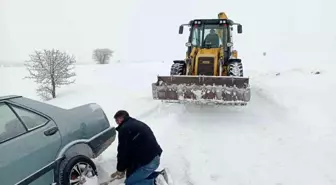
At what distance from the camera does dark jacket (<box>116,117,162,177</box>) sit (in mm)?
4285

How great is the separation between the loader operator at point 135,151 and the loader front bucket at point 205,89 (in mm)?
4278

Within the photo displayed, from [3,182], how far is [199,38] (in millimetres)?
8279

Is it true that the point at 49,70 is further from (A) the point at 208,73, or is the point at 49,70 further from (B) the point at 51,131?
(B) the point at 51,131

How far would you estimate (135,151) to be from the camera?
14.2 ft

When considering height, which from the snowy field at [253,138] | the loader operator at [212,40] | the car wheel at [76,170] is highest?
the loader operator at [212,40]

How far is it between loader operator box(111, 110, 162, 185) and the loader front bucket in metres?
4.28

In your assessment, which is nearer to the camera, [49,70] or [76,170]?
[76,170]

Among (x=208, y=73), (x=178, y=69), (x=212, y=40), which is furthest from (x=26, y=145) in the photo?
(x=212, y=40)

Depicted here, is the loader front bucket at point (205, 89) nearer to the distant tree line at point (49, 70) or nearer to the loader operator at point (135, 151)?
the loader operator at point (135, 151)

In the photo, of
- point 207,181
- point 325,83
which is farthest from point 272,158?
point 325,83

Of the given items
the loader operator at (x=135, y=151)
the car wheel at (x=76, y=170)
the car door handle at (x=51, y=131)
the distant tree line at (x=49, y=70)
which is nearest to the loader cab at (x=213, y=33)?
the loader operator at (x=135, y=151)

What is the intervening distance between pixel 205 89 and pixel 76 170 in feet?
16.6

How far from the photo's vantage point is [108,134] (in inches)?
190

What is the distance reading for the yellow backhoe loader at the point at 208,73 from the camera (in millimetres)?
8445
